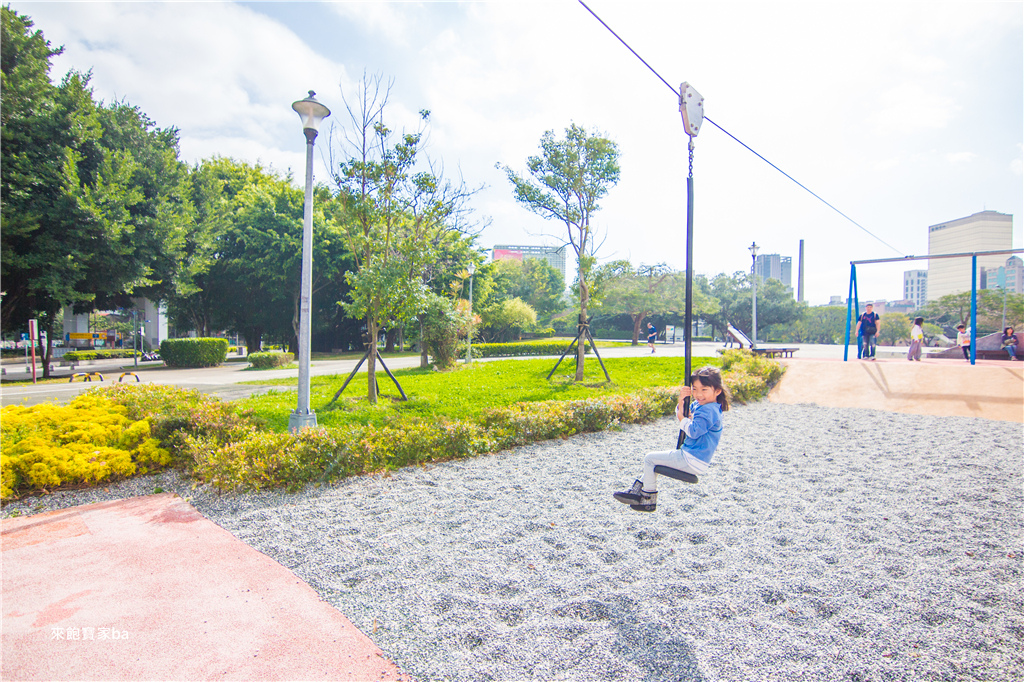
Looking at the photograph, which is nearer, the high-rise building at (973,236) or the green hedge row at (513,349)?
the high-rise building at (973,236)

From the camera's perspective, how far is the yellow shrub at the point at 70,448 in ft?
17.2

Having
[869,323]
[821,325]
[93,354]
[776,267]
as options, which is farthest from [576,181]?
[776,267]

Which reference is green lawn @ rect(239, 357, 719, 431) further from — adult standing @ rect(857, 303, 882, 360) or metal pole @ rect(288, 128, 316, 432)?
Result: adult standing @ rect(857, 303, 882, 360)

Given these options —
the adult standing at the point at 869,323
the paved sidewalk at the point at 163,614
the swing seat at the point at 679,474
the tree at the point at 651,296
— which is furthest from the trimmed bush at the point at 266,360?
the tree at the point at 651,296

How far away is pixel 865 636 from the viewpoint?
9.34 feet

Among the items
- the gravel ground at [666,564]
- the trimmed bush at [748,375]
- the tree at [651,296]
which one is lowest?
the gravel ground at [666,564]

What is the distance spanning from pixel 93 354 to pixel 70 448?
3677cm

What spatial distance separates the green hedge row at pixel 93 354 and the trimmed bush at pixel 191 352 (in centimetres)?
1308

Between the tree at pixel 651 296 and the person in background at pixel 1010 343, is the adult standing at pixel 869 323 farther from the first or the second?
the tree at pixel 651 296

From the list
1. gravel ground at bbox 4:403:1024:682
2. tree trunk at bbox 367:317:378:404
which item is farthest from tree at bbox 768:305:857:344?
gravel ground at bbox 4:403:1024:682

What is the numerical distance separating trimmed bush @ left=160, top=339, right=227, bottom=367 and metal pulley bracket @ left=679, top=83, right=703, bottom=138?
965 inches

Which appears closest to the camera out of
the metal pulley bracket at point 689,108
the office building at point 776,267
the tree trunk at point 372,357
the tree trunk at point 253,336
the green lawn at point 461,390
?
the metal pulley bracket at point 689,108

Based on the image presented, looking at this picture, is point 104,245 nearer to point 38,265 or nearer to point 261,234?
point 38,265

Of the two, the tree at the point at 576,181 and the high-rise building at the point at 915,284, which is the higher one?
the high-rise building at the point at 915,284
